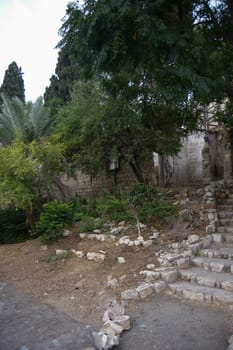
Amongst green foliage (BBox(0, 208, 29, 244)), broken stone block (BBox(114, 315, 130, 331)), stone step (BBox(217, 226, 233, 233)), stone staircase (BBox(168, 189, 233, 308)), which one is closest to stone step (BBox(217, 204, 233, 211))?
stone step (BBox(217, 226, 233, 233))

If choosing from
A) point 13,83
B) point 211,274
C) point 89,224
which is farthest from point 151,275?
point 13,83

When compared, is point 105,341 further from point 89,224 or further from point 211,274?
point 89,224

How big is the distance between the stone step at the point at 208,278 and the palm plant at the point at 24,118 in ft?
23.5

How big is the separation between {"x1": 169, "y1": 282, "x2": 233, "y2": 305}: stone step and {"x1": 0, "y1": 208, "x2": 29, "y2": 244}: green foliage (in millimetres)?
5343

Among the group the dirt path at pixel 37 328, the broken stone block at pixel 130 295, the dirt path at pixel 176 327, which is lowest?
the dirt path at pixel 37 328

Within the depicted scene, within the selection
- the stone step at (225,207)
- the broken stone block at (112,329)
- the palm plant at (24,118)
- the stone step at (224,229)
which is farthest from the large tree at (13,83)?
the broken stone block at (112,329)

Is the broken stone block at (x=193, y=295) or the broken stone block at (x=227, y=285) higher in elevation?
the broken stone block at (x=227, y=285)

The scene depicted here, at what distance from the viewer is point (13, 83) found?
19.5 meters

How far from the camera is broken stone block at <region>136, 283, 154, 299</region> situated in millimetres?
4282

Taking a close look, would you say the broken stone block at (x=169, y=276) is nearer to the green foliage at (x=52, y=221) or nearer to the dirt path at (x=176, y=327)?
the dirt path at (x=176, y=327)

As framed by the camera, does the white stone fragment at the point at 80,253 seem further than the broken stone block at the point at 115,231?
No

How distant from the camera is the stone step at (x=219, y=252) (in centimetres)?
514

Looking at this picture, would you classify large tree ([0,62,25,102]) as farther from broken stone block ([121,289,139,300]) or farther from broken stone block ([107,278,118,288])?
broken stone block ([121,289,139,300])

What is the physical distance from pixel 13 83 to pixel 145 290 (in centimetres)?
1827
